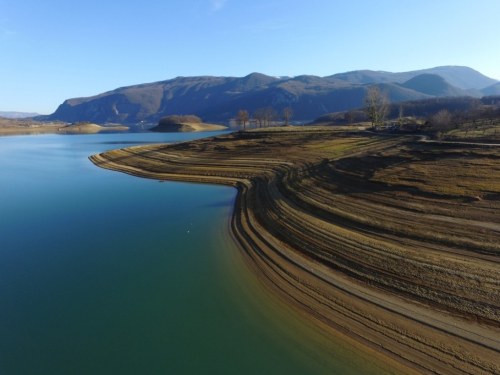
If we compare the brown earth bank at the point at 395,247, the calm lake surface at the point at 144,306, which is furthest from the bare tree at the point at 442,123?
the calm lake surface at the point at 144,306

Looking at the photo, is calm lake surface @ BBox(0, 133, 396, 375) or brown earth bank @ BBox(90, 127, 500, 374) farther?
brown earth bank @ BBox(90, 127, 500, 374)

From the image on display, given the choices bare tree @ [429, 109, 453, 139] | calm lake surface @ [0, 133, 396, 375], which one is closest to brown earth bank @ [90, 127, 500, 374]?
calm lake surface @ [0, 133, 396, 375]

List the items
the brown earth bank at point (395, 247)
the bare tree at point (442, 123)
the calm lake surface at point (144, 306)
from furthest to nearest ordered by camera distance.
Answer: the bare tree at point (442, 123)
the brown earth bank at point (395, 247)
the calm lake surface at point (144, 306)

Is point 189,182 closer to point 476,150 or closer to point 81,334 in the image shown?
point 81,334

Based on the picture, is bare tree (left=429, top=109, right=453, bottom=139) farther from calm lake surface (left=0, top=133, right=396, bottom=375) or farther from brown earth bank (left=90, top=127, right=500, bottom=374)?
calm lake surface (left=0, top=133, right=396, bottom=375)

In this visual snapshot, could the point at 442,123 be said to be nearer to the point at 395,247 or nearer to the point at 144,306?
the point at 395,247

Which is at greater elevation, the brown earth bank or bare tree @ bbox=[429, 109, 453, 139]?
bare tree @ bbox=[429, 109, 453, 139]

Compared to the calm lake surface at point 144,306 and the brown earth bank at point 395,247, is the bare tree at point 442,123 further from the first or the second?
the calm lake surface at point 144,306
